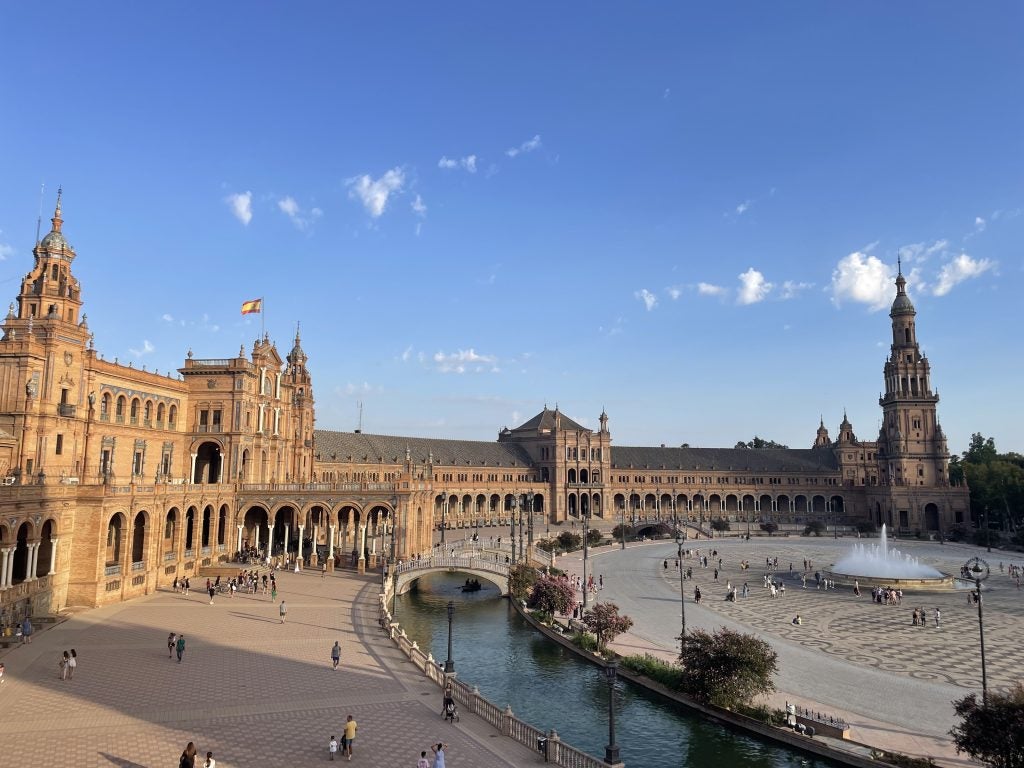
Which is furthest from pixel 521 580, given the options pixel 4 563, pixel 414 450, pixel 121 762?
pixel 414 450

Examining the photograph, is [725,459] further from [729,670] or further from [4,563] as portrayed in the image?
[4,563]

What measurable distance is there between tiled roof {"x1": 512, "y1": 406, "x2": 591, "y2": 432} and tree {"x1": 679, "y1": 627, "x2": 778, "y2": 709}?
321ft

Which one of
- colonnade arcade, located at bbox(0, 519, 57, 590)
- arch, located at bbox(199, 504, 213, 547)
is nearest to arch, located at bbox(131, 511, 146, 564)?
arch, located at bbox(199, 504, 213, 547)

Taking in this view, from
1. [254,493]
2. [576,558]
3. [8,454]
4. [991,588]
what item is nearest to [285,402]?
[254,493]

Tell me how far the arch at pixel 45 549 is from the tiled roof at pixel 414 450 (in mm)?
52321

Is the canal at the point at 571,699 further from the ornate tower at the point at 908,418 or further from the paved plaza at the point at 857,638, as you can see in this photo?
the ornate tower at the point at 908,418

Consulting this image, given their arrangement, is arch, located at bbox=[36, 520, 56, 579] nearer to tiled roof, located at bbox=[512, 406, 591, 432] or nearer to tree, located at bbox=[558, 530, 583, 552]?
tree, located at bbox=[558, 530, 583, 552]

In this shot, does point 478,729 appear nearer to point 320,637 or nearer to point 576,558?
point 320,637

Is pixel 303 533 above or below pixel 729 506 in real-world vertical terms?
above

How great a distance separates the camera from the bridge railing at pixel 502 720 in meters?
21.0

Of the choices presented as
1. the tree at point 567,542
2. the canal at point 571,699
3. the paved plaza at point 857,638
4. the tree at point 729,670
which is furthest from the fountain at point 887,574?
the tree at point 729,670

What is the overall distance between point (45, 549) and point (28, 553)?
111 inches

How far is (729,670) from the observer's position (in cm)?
2848

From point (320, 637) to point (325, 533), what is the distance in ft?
127
